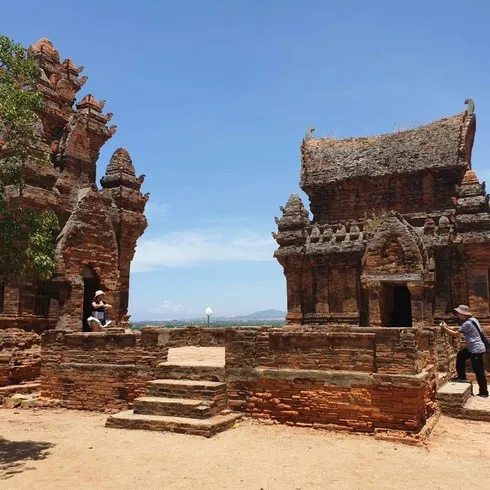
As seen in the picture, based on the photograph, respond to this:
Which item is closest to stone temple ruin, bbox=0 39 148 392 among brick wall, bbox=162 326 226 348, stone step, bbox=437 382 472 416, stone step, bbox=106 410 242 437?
brick wall, bbox=162 326 226 348

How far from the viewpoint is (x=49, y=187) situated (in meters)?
15.5

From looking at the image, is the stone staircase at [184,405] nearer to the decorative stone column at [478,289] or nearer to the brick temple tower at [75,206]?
the brick temple tower at [75,206]

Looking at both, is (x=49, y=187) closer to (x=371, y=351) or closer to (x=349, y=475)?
(x=371, y=351)

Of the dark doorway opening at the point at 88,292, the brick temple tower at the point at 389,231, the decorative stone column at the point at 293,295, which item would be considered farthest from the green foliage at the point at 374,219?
the dark doorway opening at the point at 88,292

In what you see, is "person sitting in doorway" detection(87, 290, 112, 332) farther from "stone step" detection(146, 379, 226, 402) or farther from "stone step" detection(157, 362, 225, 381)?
"stone step" detection(146, 379, 226, 402)

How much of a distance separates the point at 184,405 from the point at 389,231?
1122 cm

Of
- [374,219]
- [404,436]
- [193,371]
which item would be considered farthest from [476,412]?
[374,219]

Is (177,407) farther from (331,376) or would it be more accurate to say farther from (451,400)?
(451,400)

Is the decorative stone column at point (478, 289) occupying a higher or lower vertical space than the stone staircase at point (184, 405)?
higher

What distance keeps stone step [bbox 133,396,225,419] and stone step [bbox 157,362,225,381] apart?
63 cm

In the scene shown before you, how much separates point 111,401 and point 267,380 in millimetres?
3969

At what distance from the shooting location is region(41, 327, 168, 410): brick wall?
38.1 feet

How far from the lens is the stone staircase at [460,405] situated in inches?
407

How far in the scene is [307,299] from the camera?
2069cm
